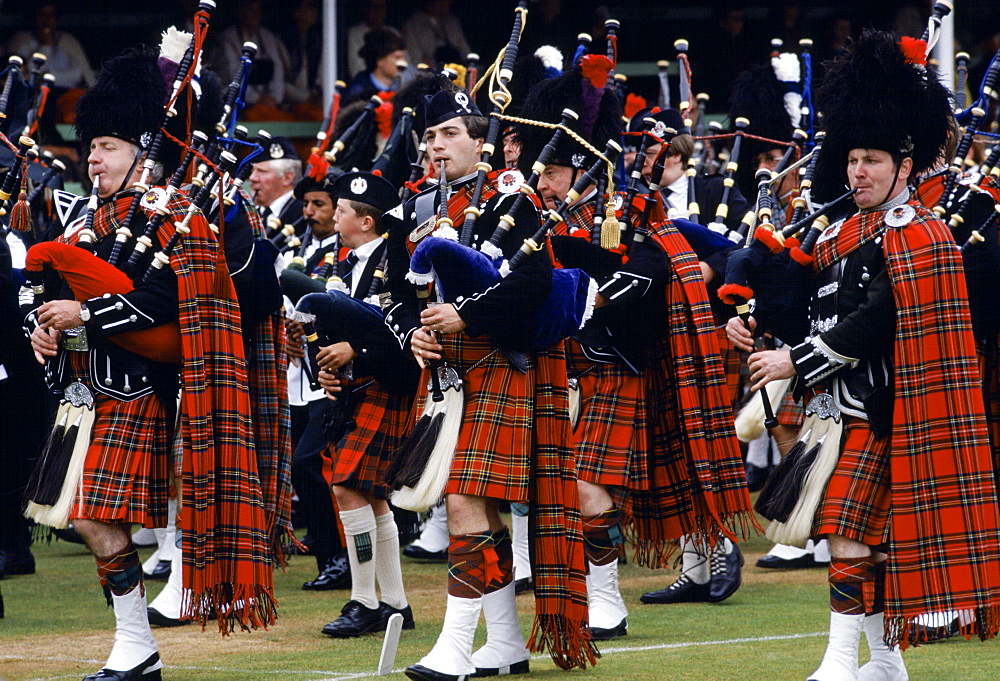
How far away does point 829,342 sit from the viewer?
13.8 ft

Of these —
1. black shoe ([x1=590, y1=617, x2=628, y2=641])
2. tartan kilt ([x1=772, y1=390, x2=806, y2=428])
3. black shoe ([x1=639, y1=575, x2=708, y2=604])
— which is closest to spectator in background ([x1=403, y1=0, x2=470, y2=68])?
tartan kilt ([x1=772, y1=390, x2=806, y2=428])

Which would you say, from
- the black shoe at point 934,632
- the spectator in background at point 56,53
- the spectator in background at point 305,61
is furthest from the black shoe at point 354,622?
the spectator in background at point 305,61

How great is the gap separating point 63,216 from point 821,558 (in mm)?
3729

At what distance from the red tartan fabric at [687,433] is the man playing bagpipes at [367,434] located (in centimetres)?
88

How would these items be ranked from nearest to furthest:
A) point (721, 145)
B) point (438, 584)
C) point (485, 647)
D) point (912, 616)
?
point (912, 616) < point (485, 647) < point (438, 584) < point (721, 145)

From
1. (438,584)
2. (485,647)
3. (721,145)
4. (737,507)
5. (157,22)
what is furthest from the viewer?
(157,22)

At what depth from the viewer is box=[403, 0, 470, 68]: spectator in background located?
1139 centimetres

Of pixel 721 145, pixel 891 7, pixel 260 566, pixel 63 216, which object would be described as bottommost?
pixel 260 566

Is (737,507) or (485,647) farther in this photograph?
(737,507)

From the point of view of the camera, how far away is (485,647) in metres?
4.58

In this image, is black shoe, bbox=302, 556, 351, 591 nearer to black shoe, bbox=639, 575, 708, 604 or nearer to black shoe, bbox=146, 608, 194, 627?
black shoe, bbox=146, 608, 194, 627

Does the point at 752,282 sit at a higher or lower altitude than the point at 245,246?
lower

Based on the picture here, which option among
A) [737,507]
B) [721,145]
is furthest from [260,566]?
[721,145]

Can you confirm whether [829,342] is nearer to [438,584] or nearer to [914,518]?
[914,518]
